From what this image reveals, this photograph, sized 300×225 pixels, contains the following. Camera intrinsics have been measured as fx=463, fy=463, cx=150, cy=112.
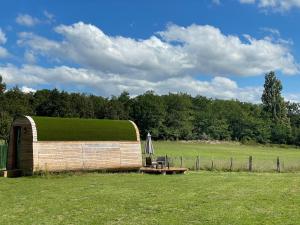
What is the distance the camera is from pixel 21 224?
Answer: 10859 mm

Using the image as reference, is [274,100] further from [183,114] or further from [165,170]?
[165,170]

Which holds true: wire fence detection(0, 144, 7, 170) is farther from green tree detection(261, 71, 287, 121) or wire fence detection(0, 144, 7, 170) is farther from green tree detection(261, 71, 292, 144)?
green tree detection(261, 71, 287, 121)

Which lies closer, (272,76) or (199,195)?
(199,195)

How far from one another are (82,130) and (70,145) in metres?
1.65

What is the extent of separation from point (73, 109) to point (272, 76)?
56.4m

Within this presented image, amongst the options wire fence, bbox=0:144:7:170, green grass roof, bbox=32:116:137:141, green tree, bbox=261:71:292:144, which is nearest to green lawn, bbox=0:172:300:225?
green grass roof, bbox=32:116:137:141

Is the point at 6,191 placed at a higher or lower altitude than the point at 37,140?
lower

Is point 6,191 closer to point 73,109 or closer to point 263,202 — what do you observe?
point 263,202

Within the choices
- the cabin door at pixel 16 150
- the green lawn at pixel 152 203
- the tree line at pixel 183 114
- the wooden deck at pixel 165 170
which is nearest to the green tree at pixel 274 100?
the tree line at pixel 183 114

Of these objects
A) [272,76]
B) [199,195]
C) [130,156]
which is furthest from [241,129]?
[199,195]

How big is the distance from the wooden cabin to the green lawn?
504cm

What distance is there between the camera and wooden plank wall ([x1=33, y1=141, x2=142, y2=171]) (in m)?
24.8

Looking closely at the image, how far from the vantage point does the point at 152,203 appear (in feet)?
46.0

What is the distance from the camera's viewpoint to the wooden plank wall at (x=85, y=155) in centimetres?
2481
